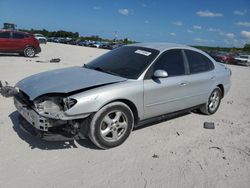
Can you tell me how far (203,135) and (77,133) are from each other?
2494mm

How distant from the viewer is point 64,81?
426 centimetres

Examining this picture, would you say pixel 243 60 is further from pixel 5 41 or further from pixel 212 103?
pixel 212 103

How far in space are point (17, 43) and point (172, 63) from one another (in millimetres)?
14403

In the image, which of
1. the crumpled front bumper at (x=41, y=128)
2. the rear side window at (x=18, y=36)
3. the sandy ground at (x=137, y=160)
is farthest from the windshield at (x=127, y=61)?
the rear side window at (x=18, y=36)

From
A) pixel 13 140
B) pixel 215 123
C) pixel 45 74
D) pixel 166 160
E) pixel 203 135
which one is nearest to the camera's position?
pixel 166 160

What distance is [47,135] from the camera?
12.4 ft

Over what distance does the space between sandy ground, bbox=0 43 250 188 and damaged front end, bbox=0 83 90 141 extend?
349 mm

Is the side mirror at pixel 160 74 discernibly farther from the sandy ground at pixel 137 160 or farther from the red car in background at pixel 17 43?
the red car in background at pixel 17 43

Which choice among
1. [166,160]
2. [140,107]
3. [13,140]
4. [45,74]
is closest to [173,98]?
[140,107]

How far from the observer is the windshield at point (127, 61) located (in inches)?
185

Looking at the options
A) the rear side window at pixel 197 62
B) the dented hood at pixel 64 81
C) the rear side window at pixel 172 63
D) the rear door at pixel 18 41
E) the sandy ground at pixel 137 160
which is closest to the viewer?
the sandy ground at pixel 137 160

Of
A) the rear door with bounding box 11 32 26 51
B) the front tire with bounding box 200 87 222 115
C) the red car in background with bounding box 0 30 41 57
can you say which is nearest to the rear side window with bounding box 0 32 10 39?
the red car in background with bounding box 0 30 41 57

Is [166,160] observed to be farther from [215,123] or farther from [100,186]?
[215,123]

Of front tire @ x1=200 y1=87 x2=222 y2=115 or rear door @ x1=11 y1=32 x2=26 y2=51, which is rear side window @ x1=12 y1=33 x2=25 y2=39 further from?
front tire @ x1=200 y1=87 x2=222 y2=115
